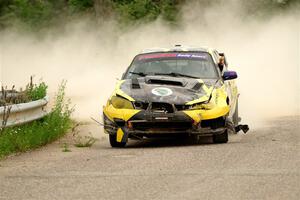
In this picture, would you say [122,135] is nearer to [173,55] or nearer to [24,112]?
[24,112]

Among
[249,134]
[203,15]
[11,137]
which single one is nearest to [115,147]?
[11,137]

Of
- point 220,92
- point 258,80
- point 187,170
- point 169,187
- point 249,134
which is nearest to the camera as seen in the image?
point 169,187

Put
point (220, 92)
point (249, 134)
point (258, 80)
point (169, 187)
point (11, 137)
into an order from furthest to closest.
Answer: point (258, 80) → point (249, 134) → point (220, 92) → point (11, 137) → point (169, 187)

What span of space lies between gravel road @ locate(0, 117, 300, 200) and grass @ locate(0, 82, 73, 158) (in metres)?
0.22

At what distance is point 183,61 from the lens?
1559 centimetres

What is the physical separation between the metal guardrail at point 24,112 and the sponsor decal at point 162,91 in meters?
2.06

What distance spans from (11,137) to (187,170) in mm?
3705

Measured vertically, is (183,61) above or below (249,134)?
above

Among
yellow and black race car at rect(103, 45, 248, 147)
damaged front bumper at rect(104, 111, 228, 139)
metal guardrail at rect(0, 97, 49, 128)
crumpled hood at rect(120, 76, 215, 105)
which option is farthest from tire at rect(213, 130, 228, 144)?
metal guardrail at rect(0, 97, 49, 128)

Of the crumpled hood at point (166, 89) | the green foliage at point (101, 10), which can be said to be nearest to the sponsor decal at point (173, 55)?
the crumpled hood at point (166, 89)

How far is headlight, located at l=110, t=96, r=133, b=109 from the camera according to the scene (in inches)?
541

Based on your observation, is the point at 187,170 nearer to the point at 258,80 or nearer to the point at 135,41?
the point at 258,80

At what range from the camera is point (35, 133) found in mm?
14273

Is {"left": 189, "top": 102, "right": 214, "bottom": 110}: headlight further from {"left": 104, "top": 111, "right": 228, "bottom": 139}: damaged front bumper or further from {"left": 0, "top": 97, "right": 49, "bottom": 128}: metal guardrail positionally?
{"left": 0, "top": 97, "right": 49, "bottom": 128}: metal guardrail
